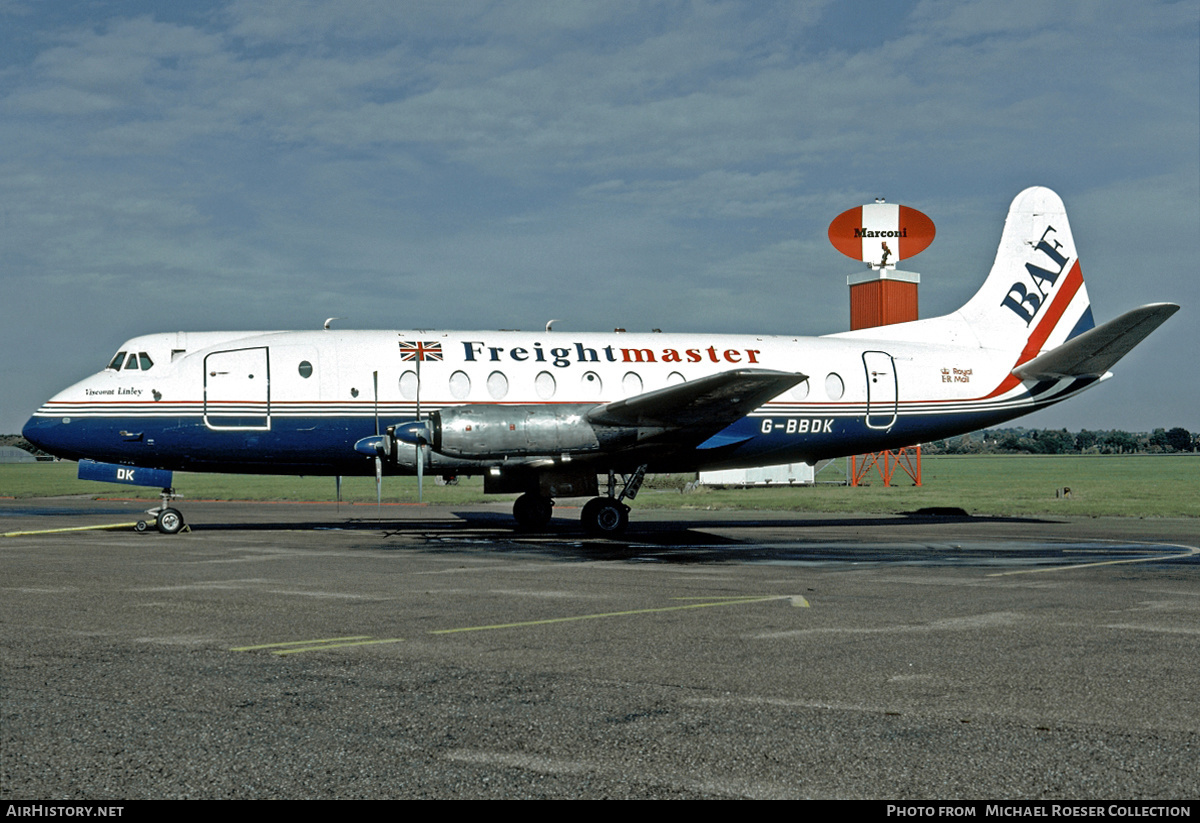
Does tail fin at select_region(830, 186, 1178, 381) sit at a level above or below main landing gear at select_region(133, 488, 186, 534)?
above

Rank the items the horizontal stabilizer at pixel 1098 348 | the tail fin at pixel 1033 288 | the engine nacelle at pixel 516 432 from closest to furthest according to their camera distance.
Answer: the engine nacelle at pixel 516 432, the horizontal stabilizer at pixel 1098 348, the tail fin at pixel 1033 288

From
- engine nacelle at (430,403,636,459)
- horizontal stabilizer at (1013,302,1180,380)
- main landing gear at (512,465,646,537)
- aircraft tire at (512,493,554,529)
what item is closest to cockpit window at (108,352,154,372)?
engine nacelle at (430,403,636,459)

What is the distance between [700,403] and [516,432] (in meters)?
4.35

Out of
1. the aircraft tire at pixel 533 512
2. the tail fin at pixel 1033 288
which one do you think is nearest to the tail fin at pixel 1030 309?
the tail fin at pixel 1033 288

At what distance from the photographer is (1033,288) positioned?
1201 inches

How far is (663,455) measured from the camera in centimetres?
2541

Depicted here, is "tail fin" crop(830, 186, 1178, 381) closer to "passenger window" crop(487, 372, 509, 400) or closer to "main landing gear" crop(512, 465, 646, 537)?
"main landing gear" crop(512, 465, 646, 537)

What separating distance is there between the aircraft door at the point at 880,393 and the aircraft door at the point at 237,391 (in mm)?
15784

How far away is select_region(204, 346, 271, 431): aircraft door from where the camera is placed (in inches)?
960

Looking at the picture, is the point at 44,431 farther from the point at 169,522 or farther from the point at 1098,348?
the point at 1098,348

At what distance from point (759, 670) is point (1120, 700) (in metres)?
2.73

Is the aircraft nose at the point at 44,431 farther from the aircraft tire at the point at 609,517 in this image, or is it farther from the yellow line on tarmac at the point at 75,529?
the aircraft tire at the point at 609,517

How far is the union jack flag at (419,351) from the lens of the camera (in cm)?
2528

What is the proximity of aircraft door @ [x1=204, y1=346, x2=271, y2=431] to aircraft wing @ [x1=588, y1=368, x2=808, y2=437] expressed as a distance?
8.04m
